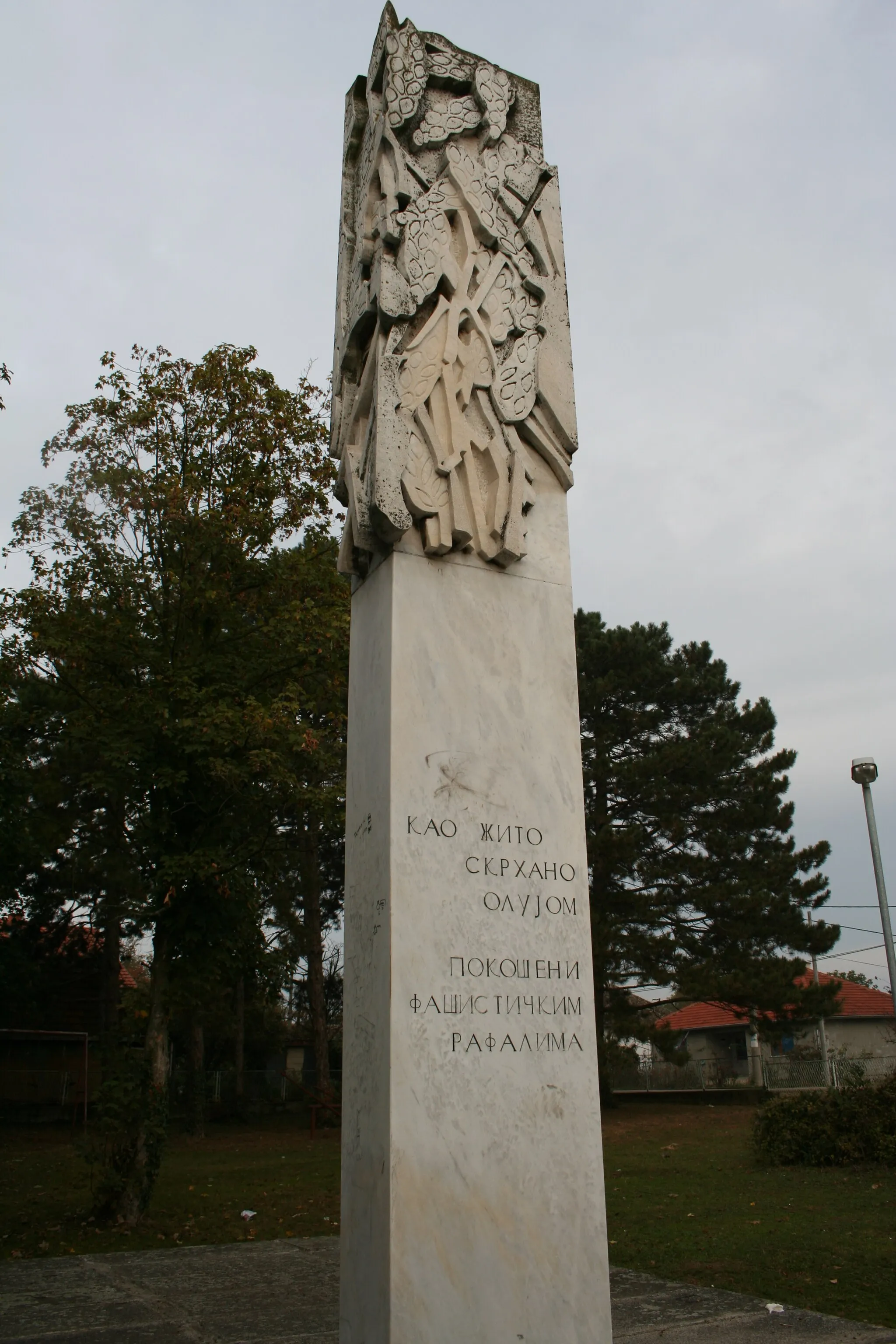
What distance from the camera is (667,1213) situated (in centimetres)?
1126

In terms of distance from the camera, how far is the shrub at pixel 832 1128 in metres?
13.7

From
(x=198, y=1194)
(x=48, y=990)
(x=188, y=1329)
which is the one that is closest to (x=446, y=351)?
(x=188, y=1329)

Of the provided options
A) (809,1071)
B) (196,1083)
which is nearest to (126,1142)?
(196,1083)

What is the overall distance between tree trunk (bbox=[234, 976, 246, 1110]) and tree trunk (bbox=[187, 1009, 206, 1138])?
1.35 m

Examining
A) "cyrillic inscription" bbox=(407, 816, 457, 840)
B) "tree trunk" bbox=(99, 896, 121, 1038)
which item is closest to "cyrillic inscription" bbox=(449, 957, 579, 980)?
"cyrillic inscription" bbox=(407, 816, 457, 840)

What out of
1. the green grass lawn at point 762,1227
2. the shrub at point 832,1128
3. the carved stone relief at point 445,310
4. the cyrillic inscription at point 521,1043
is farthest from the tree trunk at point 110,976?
the cyrillic inscription at point 521,1043

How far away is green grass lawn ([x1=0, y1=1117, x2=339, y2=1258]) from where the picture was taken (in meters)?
11.4

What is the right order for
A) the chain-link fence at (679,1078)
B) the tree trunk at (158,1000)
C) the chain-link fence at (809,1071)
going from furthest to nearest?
the chain-link fence at (679,1078), the chain-link fence at (809,1071), the tree trunk at (158,1000)

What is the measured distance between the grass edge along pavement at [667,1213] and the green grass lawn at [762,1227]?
0.02 metres

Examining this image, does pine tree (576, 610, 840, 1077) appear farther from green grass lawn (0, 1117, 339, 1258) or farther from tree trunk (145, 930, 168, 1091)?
tree trunk (145, 930, 168, 1091)

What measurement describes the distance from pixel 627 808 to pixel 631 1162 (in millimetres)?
13002

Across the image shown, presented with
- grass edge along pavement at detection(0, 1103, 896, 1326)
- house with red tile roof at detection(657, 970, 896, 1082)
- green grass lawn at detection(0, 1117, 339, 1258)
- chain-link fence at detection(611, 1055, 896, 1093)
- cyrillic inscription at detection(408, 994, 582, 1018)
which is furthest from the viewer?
house with red tile roof at detection(657, 970, 896, 1082)

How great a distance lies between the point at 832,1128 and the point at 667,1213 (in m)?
3.88

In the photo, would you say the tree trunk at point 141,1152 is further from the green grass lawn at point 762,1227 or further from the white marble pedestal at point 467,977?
the white marble pedestal at point 467,977
